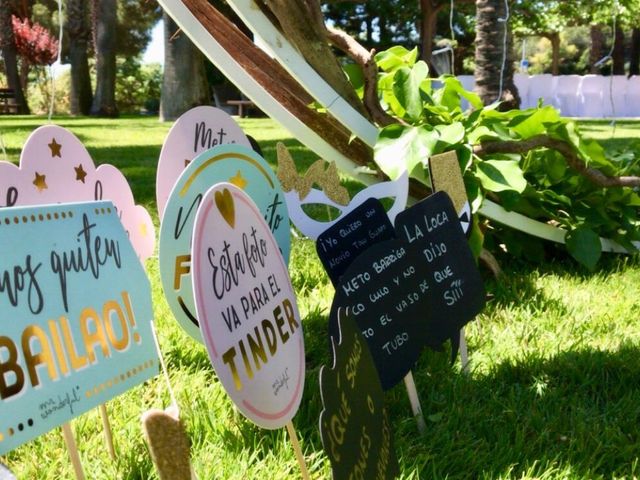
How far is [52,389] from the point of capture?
86 cm

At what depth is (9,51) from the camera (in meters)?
18.0

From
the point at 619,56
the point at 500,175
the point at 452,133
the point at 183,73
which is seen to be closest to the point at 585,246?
the point at 500,175

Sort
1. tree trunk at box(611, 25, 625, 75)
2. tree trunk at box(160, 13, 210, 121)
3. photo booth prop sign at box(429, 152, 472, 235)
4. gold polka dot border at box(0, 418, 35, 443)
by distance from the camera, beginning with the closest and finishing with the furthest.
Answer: gold polka dot border at box(0, 418, 35, 443) < photo booth prop sign at box(429, 152, 472, 235) < tree trunk at box(160, 13, 210, 121) < tree trunk at box(611, 25, 625, 75)

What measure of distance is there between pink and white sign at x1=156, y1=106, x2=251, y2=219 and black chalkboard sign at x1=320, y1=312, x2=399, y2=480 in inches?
25.0

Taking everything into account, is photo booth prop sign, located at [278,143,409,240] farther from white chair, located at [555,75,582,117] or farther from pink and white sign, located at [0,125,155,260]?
white chair, located at [555,75,582,117]

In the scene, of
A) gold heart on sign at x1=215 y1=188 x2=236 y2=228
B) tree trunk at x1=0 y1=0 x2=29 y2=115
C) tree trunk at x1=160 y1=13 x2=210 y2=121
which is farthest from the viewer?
tree trunk at x1=0 y1=0 x2=29 y2=115

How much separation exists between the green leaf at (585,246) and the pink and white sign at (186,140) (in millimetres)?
1387

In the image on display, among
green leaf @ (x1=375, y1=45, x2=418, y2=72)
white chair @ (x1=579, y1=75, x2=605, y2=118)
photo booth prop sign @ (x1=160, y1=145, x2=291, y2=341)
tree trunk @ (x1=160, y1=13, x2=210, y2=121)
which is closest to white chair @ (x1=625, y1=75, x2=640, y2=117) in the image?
white chair @ (x1=579, y1=75, x2=605, y2=118)

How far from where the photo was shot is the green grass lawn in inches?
51.4

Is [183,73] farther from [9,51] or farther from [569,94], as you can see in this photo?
[569,94]

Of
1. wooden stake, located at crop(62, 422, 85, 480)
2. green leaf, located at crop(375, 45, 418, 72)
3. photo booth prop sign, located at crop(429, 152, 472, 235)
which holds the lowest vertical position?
wooden stake, located at crop(62, 422, 85, 480)

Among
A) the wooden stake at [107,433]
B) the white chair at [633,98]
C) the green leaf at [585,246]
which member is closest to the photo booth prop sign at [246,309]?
the wooden stake at [107,433]

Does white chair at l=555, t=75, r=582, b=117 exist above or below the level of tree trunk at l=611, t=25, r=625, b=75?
below

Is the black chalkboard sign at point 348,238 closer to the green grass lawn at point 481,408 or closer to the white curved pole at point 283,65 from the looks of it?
the green grass lawn at point 481,408
